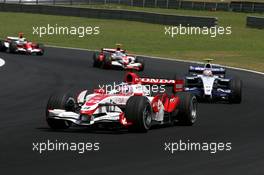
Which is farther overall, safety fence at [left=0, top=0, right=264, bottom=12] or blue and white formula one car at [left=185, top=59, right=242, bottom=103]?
safety fence at [left=0, top=0, right=264, bottom=12]

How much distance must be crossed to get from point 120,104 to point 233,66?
1918 cm

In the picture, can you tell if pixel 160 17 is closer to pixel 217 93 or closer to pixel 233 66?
pixel 233 66

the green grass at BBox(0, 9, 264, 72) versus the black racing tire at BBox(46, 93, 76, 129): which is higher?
the black racing tire at BBox(46, 93, 76, 129)

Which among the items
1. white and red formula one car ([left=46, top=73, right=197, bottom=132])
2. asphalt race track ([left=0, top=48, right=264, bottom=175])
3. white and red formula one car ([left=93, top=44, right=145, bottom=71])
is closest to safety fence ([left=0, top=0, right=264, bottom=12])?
white and red formula one car ([left=93, top=44, right=145, bottom=71])

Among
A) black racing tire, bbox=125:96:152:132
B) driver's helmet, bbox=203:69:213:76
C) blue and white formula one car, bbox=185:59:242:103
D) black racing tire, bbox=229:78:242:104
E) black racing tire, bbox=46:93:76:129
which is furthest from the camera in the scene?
driver's helmet, bbox=203:69:213:76

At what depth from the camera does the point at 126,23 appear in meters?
58.5

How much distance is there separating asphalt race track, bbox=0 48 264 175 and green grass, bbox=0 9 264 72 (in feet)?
44.6

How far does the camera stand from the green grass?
39750 millimetres

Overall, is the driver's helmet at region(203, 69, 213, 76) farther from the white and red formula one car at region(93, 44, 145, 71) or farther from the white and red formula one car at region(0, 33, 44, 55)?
the white and red formula one car at region(0, 33, 44, 55)

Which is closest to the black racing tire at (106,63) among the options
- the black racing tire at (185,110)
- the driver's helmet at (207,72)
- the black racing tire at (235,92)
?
the driver's helmet at (207,72)

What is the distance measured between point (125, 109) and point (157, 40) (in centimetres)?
3455

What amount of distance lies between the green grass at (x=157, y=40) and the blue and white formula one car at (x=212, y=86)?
10.9 metres

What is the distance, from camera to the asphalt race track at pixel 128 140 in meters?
11.3

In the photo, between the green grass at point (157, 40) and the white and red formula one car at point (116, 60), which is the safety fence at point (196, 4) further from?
the white and red formula one car at point (116, 60)
